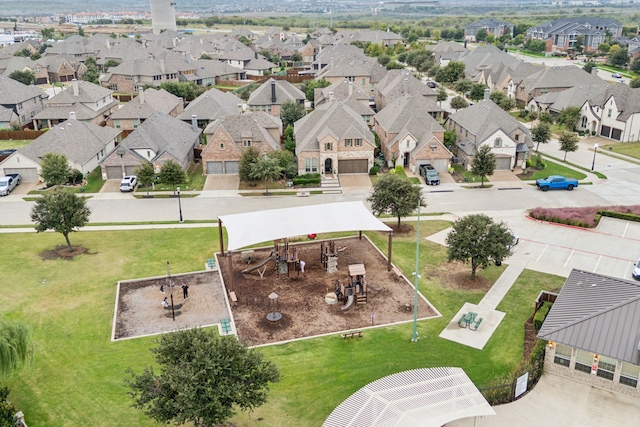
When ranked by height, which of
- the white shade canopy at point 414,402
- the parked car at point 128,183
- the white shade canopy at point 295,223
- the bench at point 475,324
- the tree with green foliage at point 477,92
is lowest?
the bench at point 475,324

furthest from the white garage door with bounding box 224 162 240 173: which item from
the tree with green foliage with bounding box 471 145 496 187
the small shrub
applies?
the small shrub

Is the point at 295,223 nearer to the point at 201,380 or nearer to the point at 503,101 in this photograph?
the point at 201,380

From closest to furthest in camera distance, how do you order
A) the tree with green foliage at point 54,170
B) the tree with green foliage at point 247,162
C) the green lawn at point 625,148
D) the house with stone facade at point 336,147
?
the tree with green foliage at point 54,170
the tree with green foliage at point 247,162
the house with stone facade at point 336,147
the green lawn at point 625,148

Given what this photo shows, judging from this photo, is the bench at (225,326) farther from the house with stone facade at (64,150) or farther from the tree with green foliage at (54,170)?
the house with stone facade at (64,150)

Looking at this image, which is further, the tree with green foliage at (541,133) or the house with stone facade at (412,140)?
the tree with green foliage at (541,133)

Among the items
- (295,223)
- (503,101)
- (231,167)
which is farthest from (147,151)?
(503,101)

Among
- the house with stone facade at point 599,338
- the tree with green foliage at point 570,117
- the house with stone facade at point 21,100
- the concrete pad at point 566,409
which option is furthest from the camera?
the house with stone facade at point 21,100

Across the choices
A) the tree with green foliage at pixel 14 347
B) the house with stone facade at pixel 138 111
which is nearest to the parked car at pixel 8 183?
the house with stone facade at pixel 138 111
